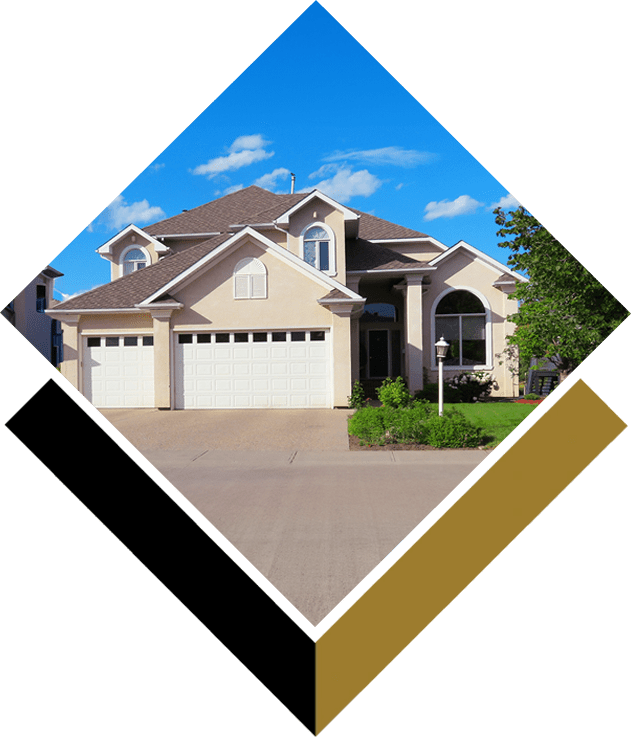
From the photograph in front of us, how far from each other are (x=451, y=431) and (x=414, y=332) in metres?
2.18

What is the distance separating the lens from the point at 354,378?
11281 millimetres

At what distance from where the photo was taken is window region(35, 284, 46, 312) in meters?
5.81

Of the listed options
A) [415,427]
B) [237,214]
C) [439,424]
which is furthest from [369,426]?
[237,214]

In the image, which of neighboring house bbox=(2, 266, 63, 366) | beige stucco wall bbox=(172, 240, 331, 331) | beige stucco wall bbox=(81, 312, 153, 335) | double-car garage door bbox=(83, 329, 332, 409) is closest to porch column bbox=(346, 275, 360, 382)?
beige stucco wall bbox=(172, 240, 331, 331)

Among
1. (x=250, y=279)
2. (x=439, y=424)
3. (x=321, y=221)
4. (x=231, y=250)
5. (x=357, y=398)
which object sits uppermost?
(x=321, y=221)

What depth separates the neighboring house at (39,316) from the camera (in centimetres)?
561

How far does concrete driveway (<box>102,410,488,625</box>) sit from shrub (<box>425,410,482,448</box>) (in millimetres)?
239

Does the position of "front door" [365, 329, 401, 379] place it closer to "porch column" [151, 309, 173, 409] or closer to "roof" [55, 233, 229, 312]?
"roof" [55, 233, 229, 312]

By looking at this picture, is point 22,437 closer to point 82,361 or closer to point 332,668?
point 82,361

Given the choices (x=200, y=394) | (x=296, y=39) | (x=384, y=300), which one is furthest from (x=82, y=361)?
(x=384, y=300)

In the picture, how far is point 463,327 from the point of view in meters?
8.19

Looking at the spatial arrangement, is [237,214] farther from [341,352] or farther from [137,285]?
[137,285]

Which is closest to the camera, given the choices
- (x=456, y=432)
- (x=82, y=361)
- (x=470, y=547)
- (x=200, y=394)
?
(x=470, y=547)

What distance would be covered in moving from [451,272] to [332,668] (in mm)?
5714
